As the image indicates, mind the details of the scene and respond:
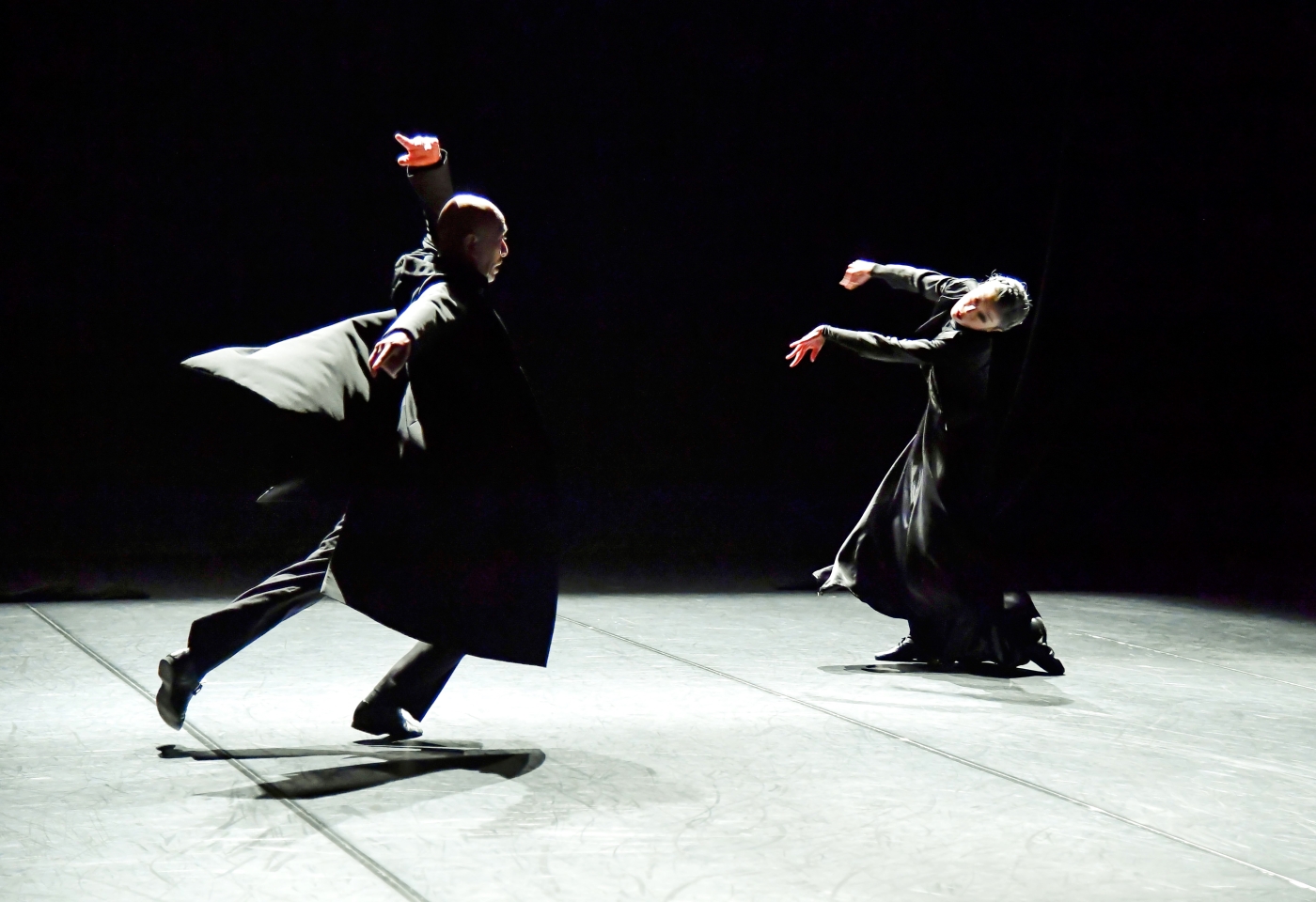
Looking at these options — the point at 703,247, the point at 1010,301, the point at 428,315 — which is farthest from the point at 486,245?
the point at 703,247

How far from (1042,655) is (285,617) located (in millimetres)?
2283

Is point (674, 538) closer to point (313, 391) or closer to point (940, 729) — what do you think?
point (940, 729)

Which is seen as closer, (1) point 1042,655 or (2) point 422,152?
(2) point 422,152

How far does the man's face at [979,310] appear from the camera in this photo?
14.1ft

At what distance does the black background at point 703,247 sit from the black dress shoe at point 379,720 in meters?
2.64

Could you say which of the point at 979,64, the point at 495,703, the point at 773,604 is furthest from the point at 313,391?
the point at 979,64

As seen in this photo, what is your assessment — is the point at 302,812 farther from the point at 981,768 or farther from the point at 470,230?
the point at 981,768

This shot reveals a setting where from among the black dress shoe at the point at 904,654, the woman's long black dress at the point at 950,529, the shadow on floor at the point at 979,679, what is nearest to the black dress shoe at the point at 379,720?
Result: the shadow on floor at the point at 979,679

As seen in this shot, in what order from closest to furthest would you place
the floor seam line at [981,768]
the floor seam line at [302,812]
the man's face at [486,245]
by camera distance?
the floor seam line at [302,812] → the floor seam line at [981,768] → the man's face at [486,245]

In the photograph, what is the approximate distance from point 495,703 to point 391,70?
3670 mm

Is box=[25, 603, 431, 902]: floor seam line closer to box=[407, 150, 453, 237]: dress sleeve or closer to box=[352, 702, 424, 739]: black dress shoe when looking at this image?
box=[352, 702, 424, 739]: black dress shoe

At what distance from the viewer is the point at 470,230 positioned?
3281 mm

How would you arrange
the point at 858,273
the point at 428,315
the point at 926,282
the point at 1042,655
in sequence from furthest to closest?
the point at 858,273 → the point at 926,282 → the point at 1042,655 → the point at 428,315

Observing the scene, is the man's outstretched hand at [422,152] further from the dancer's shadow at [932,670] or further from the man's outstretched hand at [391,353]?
the dancer's shadow at [932,670]
